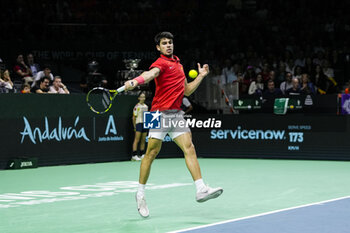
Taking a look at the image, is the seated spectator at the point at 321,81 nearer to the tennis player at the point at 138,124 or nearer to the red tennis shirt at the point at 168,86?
the tennis player at the point at 138,124

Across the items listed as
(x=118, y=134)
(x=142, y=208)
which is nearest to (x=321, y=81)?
(x=118, y=134)

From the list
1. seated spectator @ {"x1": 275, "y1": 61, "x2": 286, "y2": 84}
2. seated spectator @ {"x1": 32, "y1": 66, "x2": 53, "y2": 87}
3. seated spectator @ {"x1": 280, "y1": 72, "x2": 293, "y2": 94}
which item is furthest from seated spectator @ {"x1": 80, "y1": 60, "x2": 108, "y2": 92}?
seated spectator @ {"x1": 275, "y1": 61, "x2": 286, "y2": 84}

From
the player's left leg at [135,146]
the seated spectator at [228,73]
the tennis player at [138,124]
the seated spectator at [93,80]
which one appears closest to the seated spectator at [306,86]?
the seated spectator at [228,73]

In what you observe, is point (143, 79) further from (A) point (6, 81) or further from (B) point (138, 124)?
(B) point (138, 124)

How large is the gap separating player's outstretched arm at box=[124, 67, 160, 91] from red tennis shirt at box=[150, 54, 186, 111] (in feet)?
0.54

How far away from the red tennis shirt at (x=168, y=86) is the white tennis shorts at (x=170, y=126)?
90mm

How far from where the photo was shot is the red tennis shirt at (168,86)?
24.2 ft

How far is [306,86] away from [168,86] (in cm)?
1028

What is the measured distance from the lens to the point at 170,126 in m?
7.36

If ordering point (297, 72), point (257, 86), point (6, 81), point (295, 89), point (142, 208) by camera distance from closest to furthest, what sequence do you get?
point (142, 208)
point (6, 81)
point (295, 89)
point (257, 86)
point (297, 72)

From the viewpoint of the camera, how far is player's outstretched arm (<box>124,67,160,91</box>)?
6.56m

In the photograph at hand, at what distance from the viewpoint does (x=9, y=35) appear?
825 inches

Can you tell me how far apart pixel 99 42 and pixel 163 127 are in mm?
13623

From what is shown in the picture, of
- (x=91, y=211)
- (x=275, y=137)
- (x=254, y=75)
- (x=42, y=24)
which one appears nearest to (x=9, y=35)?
(x=42, y=24)
